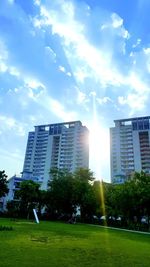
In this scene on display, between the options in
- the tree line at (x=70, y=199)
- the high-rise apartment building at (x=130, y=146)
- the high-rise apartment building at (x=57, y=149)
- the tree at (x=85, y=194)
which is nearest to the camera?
the tree line at (x=70, y=199)

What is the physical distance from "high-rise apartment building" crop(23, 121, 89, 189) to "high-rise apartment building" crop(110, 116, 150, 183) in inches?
564

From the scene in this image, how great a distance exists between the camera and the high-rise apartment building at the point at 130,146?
10838 centimetres

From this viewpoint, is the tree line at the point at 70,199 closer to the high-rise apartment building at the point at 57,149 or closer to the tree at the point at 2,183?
the tree at the point at 2,183

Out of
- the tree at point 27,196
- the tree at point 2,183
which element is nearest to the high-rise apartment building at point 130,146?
the tree at point 27,196

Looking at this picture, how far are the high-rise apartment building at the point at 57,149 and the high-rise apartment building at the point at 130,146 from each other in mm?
14323

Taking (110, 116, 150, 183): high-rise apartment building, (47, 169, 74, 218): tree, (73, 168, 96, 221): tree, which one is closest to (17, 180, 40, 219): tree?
(47, 169, 74, 218): tree

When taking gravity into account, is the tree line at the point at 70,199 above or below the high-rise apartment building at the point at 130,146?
below

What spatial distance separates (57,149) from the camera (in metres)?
127

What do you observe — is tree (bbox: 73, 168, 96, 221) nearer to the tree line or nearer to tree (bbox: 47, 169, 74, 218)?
the tree line

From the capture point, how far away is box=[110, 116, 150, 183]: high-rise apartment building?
356 feet

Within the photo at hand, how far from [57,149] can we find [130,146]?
36.0 metres

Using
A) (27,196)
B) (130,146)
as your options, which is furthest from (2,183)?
(130,146)

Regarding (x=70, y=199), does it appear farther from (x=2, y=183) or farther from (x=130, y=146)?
(x=130, y=146)

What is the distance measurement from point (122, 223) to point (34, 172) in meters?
84.5
